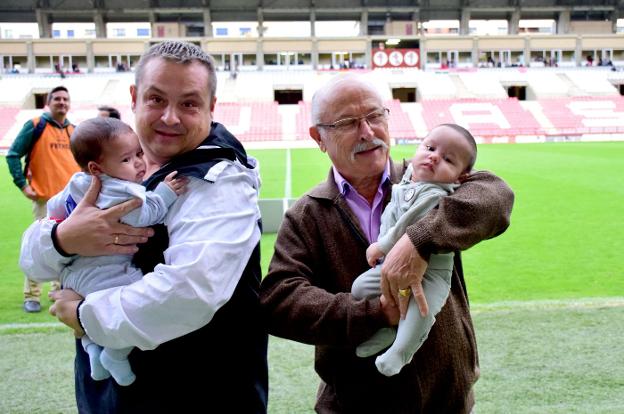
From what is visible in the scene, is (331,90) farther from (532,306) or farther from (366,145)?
(532,306)

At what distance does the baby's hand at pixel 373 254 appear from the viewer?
2041 millimetres

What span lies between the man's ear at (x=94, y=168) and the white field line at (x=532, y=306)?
4.06 meters

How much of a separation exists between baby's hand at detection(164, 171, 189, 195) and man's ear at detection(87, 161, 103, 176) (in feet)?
0.92

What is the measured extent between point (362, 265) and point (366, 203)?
0.80ft

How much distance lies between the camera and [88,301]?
1.78 meters

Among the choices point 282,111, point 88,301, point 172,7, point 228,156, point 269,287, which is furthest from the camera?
point 172,7

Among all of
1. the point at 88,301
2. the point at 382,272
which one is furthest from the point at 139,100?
the point at 382,272

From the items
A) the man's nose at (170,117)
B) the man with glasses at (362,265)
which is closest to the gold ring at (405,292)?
the man with glasses at (362,265)

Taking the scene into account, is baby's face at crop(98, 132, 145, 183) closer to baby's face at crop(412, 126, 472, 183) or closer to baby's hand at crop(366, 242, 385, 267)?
baby's hand at crop(366, 242, 385, 267)

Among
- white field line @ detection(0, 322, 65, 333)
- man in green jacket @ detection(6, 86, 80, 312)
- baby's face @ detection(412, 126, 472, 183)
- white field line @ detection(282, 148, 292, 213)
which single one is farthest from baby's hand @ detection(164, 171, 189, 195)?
white field line @ detection(282, 148, 292, 213)

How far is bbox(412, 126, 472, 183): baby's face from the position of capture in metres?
2.14

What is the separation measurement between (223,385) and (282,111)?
4003 cm

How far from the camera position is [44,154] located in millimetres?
6289

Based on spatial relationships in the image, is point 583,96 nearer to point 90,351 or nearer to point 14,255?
point 14,255
